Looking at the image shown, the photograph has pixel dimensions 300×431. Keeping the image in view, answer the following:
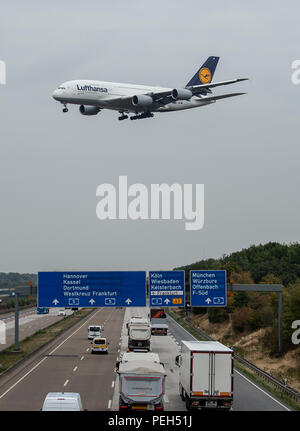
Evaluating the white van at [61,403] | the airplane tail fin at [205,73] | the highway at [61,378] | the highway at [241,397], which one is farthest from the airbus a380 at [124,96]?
the white van at [61,403]

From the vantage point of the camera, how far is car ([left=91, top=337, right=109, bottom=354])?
66.4 metres

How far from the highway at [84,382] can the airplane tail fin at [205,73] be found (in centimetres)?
3481

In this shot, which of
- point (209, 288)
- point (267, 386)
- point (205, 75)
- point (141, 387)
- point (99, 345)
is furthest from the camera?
point (205, 75)

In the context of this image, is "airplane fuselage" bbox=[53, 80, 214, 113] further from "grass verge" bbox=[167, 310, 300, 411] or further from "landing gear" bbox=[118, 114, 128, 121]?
"grass verge" bbox=[167, 310, 300, 411]

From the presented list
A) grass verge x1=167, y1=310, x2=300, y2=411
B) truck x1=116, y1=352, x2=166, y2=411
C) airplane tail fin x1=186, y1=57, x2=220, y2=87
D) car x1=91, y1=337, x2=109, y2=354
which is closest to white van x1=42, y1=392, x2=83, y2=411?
truck x1=116, y1=352, x2=166, y2=411

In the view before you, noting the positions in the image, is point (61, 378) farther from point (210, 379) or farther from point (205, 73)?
point (205, 73)

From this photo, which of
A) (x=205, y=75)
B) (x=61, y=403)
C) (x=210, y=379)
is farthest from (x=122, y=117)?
(x=61, y=403)

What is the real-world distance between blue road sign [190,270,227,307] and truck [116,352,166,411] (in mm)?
24010

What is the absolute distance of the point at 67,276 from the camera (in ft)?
179

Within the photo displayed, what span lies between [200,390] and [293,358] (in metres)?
31.8

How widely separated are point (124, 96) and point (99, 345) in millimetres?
24241

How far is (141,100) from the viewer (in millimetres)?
69875
